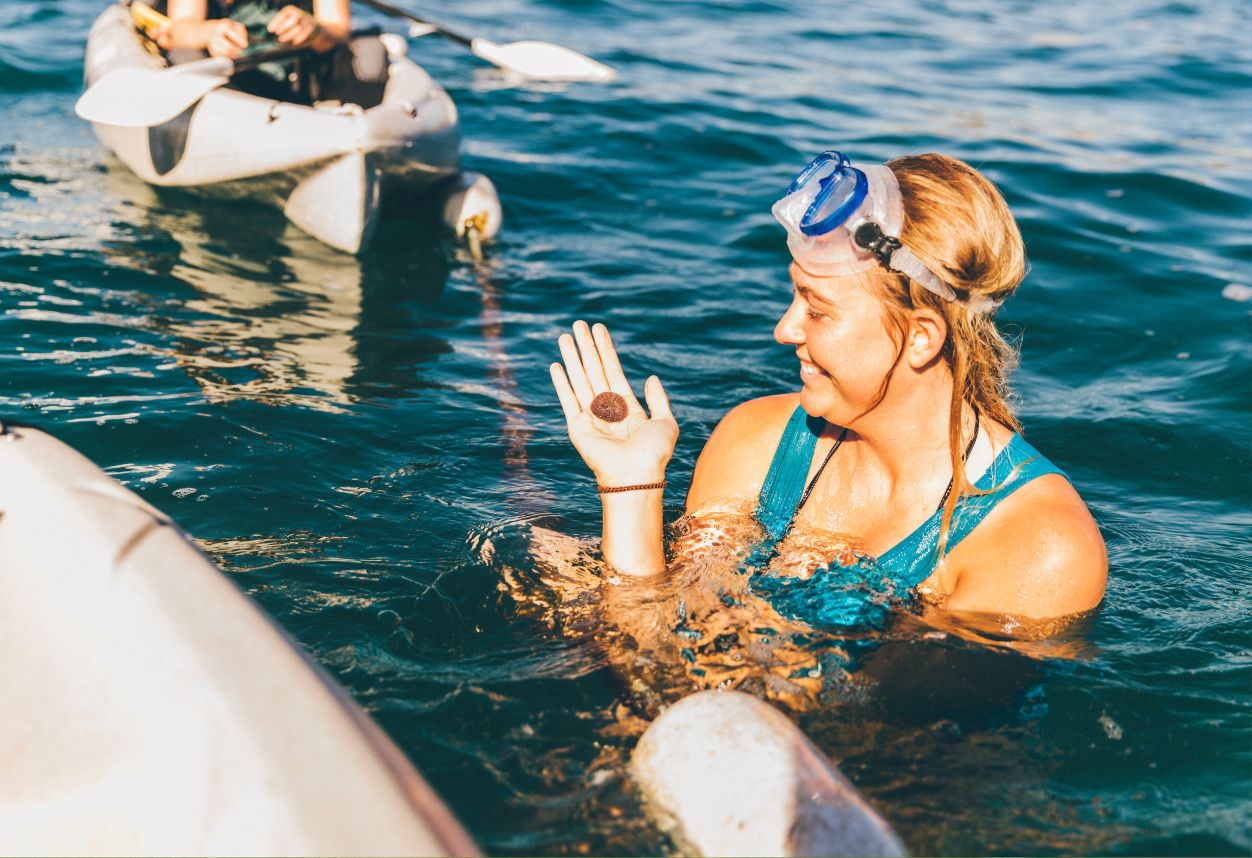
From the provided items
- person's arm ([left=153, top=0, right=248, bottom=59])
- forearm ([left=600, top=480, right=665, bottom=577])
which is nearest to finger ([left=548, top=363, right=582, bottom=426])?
forearm ([left=600, top=480, right=665, bottom=577])

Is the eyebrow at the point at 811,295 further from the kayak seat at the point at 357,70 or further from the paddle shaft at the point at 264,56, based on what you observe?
the kayak seat at the point at 357,70

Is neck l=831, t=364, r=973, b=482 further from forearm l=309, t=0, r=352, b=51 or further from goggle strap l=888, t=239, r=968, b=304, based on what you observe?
forearm l=309, t=0, r=352, b=51

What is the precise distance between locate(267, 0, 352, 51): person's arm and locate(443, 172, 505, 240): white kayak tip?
3.56 feet

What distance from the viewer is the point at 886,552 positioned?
3191 mm

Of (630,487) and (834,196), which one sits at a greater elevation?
(834,196)

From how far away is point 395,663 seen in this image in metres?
3.11

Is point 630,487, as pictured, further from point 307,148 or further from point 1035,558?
point 307,148

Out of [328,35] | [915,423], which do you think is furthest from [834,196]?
[328,35]

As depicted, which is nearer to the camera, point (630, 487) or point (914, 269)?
point (914, 269)

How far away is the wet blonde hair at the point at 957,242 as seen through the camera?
2.86 m

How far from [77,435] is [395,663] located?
6.32 feet

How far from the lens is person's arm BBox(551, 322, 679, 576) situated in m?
3.14

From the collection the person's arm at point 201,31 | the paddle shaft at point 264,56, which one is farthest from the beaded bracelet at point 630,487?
the person's arm at point 201,31

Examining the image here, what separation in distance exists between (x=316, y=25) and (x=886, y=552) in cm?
514
